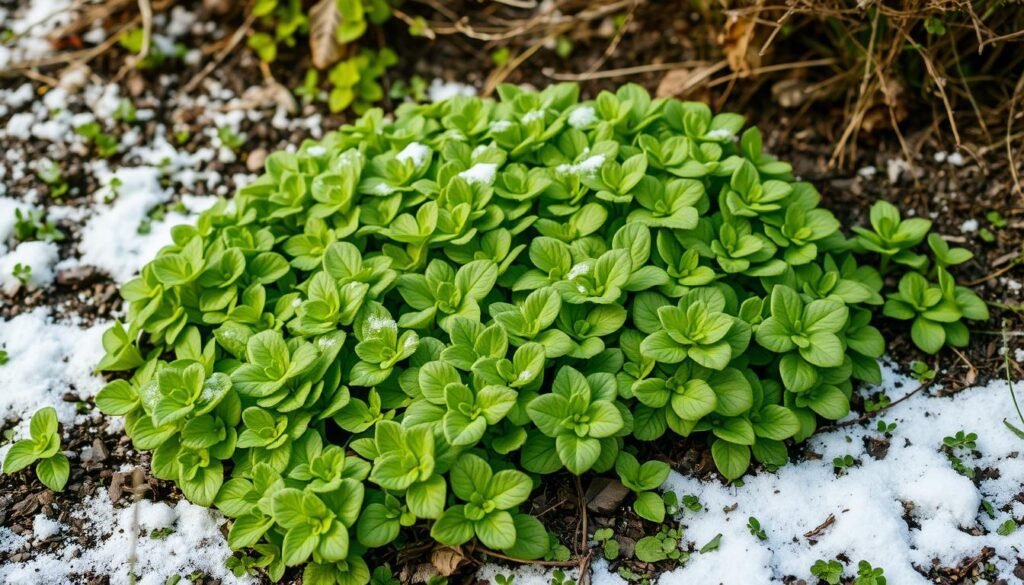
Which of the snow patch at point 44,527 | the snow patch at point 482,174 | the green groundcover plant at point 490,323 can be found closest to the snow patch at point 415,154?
the green groundcover plant at point 490,323

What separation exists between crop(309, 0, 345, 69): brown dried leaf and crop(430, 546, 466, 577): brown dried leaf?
2.23 metres

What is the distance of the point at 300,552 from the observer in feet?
7.27

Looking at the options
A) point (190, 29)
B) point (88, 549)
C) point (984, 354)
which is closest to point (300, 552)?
point (88, 549)

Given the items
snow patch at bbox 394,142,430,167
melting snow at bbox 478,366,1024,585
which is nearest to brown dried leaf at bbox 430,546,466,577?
melting snow at bbox 478,366,1024,585

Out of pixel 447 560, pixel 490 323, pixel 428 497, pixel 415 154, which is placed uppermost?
pixel 415 154

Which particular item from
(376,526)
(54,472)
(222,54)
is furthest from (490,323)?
(222,54)

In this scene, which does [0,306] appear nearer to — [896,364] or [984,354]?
[896,364]

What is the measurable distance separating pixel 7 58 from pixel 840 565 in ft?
12.9

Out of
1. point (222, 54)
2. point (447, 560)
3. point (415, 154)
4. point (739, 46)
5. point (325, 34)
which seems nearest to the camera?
point (447, 560)

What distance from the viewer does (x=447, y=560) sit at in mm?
2377

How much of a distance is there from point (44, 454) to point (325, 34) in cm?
203

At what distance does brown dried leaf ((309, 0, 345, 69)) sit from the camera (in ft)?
12.4

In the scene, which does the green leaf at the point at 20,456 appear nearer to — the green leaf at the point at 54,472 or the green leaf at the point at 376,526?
the green leaf at the point at 54,472

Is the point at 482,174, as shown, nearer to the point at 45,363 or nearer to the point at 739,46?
the point at 739,46
